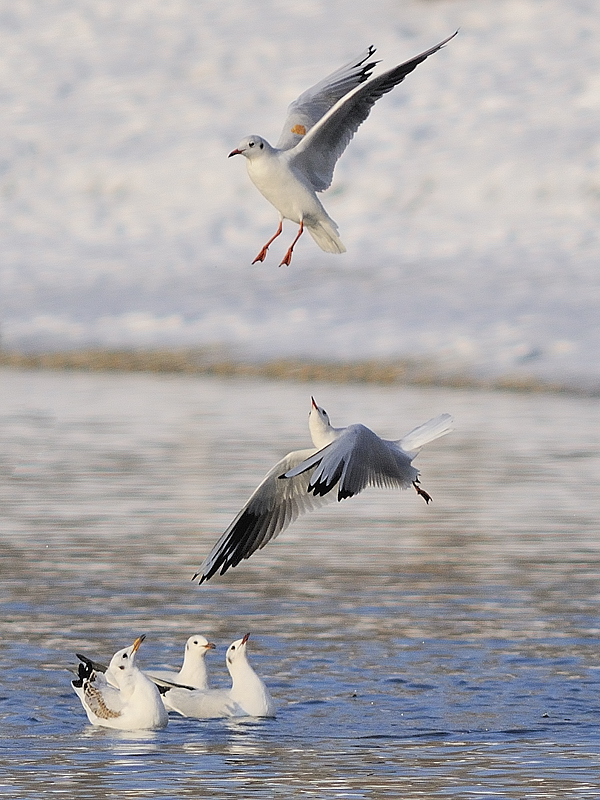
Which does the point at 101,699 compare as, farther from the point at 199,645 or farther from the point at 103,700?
the point at 199,645

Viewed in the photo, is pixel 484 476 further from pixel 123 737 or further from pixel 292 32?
pixel 292 32

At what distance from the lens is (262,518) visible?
320 inches

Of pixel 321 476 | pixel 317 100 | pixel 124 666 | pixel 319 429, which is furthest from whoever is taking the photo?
pixel 317 100

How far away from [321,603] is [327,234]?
171 cm

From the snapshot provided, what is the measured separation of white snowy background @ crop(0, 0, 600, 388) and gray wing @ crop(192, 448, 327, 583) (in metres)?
7.93

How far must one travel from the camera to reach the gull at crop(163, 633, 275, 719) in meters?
7.62

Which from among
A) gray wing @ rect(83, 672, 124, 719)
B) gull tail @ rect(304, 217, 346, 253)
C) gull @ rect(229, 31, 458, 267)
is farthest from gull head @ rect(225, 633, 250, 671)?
gull tail @ rect(304, 217, 346, 253)

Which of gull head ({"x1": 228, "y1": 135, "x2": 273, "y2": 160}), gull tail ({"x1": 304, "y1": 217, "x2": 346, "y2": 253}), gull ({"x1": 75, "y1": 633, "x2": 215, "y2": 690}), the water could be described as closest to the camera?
the water

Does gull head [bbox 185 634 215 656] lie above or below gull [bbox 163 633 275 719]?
above

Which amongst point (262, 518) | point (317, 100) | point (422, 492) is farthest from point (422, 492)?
point (317, 100)

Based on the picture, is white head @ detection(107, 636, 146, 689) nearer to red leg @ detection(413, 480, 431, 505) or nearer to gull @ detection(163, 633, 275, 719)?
gull @ detection(163, 633, 275, 719)

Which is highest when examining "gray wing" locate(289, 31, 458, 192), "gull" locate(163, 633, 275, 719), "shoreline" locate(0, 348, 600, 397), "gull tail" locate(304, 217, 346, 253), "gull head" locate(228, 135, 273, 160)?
"shoreline" locate(0, 348, 600, 397)

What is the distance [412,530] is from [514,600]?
6.08 feet

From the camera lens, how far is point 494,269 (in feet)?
59.9
